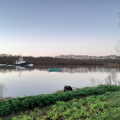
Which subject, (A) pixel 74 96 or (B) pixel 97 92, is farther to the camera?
(B) pixel 97 92

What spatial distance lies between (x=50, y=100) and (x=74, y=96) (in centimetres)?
131

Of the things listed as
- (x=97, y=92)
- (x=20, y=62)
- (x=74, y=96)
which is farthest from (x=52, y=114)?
(x=20, y=62)

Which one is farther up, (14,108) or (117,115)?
(117,115)

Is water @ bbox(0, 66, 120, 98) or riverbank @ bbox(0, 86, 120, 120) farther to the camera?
water @ bbox(0, 66, 120, 98)

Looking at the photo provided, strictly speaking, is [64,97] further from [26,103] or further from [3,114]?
[3,114]

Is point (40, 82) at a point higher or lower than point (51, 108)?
lower

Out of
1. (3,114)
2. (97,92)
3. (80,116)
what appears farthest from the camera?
(97,92)

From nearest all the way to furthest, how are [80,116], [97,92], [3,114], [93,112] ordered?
[80,116]
[93,112]
[3,114]
[97,92]

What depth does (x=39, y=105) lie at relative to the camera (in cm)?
424

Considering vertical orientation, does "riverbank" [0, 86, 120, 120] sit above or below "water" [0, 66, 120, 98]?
above

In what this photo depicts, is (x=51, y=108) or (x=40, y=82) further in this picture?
(x=40, y=82)

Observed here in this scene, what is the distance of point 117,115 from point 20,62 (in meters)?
49.8

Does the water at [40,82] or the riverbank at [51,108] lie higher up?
the riverbank at [51,108]

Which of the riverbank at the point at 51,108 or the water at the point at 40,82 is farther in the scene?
the water at the point at 40,82
